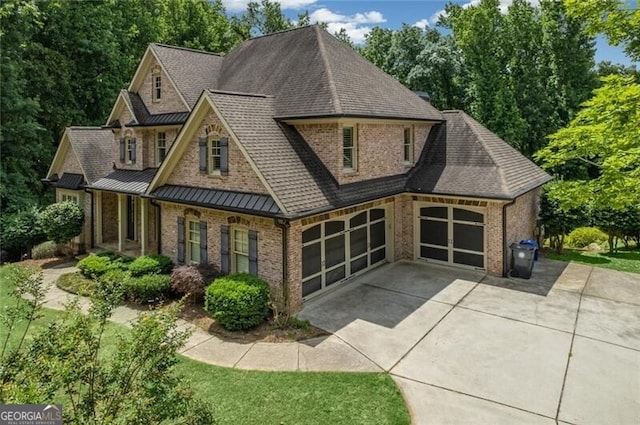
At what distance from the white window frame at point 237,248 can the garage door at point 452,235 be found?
24.2 feet

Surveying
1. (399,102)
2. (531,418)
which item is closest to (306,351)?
(531,418)

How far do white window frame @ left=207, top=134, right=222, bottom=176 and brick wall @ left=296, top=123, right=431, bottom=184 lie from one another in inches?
109

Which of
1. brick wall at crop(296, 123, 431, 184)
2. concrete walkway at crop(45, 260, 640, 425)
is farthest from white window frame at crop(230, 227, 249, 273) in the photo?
brick wall at crop(296, 123, 431, 184)

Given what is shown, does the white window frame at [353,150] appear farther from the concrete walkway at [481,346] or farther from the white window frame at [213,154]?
the white window frame at [213,154]

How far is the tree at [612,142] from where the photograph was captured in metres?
11.1

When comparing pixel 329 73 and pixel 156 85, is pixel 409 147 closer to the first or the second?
pixel 329 73

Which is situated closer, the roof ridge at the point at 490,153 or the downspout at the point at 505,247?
the downspout at the point at 505,247

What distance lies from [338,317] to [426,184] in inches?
278

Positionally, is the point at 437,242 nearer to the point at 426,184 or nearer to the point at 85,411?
the point at 426,184

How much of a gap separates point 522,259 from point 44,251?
20115 mm

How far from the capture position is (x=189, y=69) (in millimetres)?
20141

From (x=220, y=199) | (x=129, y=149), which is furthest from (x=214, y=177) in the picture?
(x=129, y=149)

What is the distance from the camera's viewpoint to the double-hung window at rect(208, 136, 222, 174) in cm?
1374
